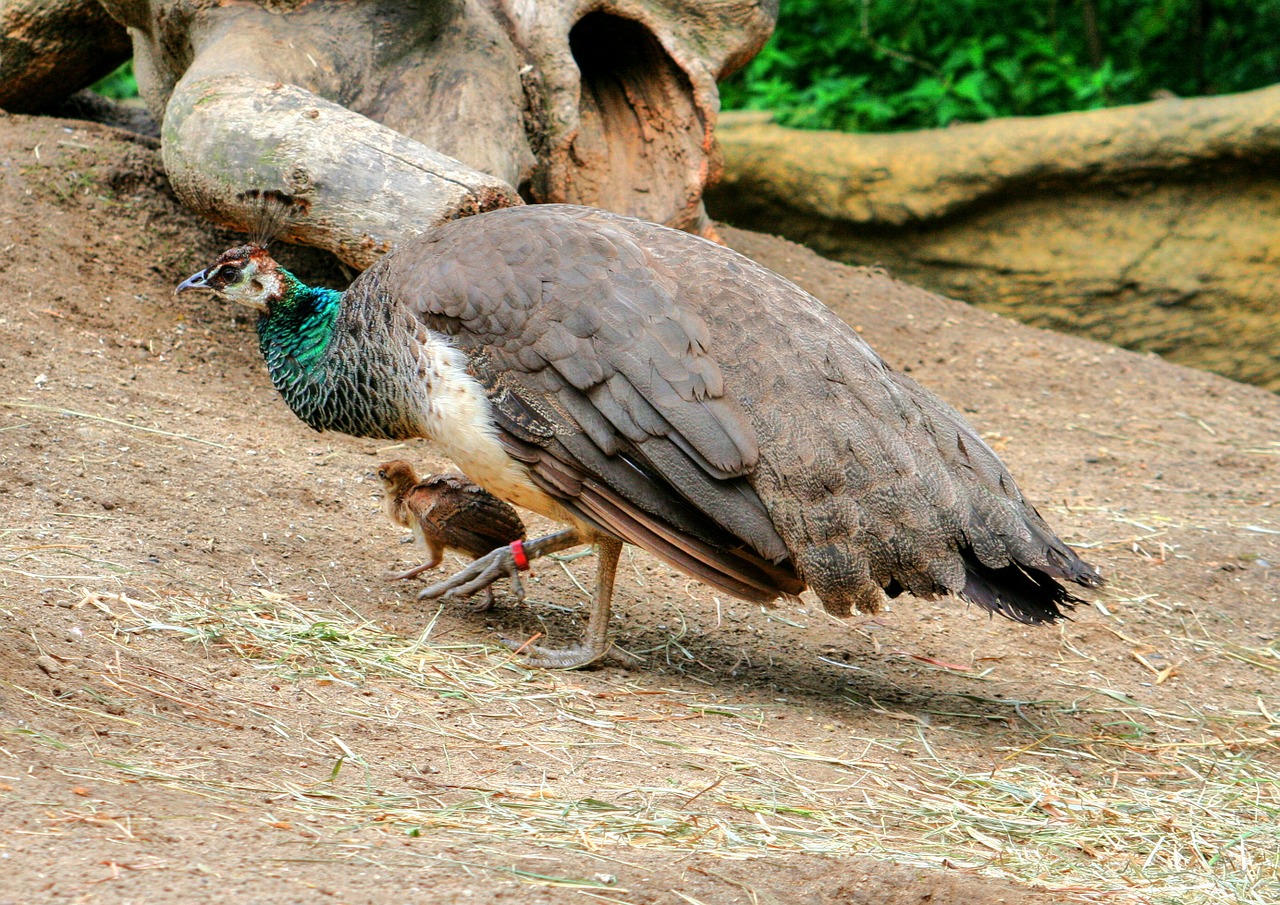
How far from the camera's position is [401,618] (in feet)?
13.3

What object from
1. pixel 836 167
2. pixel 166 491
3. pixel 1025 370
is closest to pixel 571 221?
pixel 166 491

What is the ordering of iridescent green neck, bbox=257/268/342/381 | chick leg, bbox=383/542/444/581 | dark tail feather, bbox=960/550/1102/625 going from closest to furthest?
dark tail feather, bbox=960/550/1102/625 < iridescent green neck, bbox=257/268/342/381 < chick leg, bbox=383/542/444/581

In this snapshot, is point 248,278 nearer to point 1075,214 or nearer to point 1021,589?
point 1021,589

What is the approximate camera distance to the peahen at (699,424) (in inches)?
140

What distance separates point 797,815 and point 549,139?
13.0 ft

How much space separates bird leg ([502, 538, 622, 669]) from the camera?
12.9ft

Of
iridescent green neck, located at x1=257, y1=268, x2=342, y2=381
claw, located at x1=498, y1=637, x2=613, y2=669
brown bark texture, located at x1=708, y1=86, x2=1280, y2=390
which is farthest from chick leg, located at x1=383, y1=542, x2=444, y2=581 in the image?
brown bark texture, located at x1=708, y1=86, x2=1280, y2=390

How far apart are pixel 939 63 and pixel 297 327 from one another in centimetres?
609

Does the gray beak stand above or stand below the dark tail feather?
above

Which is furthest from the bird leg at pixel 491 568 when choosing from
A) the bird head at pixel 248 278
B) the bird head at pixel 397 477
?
the bird head at pixel 248 278

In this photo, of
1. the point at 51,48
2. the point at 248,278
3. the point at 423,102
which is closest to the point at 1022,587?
the point at 248,278

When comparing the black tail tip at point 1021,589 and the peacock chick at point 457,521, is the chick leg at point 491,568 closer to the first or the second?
the peacock chick at point 457,521

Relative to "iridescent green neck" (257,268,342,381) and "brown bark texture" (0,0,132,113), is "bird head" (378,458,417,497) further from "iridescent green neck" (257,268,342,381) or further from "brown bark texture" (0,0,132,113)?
"brown bark texture" (0,0,132,113)

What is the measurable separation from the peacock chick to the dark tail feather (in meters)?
1.48
